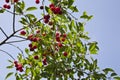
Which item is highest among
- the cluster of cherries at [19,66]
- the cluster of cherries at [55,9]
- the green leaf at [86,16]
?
the green leaf at [86,16]

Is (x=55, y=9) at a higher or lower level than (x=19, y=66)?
higher

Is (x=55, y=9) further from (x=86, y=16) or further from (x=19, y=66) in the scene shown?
(x=19, y=66)

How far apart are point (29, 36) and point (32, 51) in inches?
14.6

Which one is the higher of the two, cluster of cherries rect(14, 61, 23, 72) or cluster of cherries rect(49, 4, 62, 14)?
cluster of cherries rect(49, 4, 62, 14)

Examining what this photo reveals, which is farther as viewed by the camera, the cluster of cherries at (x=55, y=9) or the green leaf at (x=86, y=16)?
the green leaf at (x=86, y=16)

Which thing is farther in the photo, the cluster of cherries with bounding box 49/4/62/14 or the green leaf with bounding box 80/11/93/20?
the green leaf with bounding box 80/11/93/20

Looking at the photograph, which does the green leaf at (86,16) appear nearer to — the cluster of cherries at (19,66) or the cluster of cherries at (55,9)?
the cluster of cherries at (55,9)

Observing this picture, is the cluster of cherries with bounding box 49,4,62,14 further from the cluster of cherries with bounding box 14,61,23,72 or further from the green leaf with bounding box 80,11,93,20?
the cluster of cherries with bounding box 14,61,23,72

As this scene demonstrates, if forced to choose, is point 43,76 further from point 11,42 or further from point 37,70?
point 11,42

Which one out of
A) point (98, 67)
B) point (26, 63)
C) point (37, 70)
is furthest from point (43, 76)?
point (98, 67)

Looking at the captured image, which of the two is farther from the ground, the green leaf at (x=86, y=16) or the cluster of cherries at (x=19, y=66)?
the green leaf at (x=86, y=16)

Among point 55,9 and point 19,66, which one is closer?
point 55,9

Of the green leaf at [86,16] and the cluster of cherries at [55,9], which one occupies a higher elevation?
the green leaf at [86,16]

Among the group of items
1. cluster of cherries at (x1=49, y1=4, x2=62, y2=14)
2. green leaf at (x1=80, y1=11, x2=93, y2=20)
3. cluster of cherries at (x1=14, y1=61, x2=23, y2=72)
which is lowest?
cluster of cherries at (x1=14, y1=61, x2=23, y2=72)
